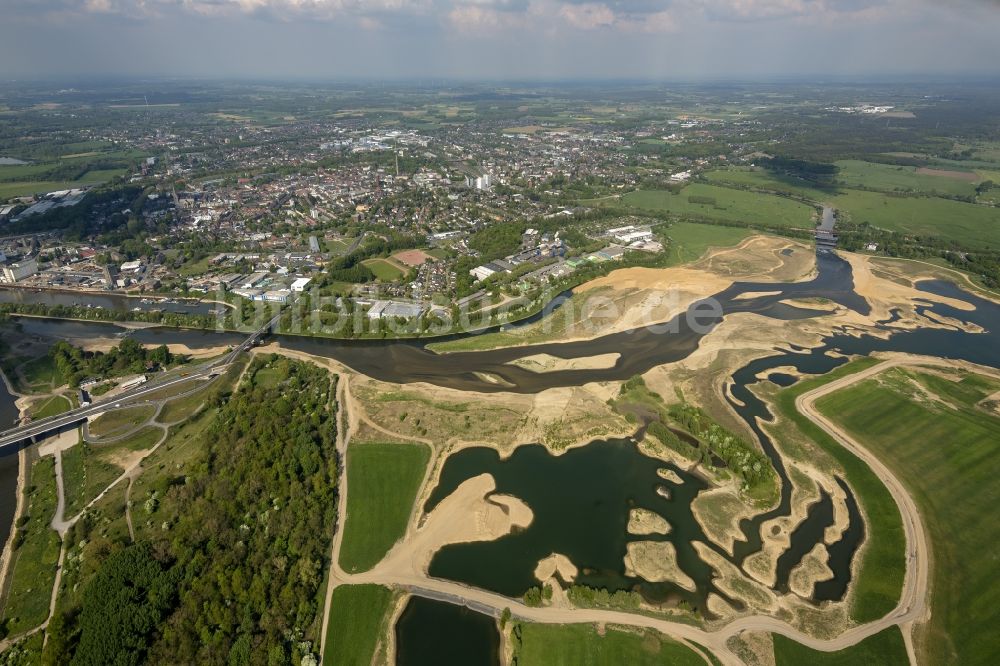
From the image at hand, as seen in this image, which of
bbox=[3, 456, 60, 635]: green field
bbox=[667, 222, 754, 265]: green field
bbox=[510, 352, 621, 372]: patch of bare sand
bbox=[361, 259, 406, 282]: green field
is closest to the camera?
bbox=[3, 456, 60, 635]: green field

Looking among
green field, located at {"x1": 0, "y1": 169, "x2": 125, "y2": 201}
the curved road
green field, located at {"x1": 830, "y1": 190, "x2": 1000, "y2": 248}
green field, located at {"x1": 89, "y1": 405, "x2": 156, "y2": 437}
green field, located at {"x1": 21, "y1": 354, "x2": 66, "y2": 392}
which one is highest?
green field, located at {"x1": 0, "y1": 169, "x2": 125, "y2": 201}

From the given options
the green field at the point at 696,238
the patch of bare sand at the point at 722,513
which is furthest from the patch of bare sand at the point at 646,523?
the green field at the point at 696,238

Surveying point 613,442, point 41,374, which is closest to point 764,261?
point 613,442

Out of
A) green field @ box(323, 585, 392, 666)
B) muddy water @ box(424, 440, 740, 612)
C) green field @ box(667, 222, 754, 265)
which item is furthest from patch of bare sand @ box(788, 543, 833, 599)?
green field @ box(667, 222, 754, 265)

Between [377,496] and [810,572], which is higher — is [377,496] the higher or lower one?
the higher one

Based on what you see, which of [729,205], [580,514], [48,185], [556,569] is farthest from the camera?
[48,185]

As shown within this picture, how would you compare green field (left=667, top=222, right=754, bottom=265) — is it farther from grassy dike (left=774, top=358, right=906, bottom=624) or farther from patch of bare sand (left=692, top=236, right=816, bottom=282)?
grassy dike (left=774, top=358, right=906, bottom=624)

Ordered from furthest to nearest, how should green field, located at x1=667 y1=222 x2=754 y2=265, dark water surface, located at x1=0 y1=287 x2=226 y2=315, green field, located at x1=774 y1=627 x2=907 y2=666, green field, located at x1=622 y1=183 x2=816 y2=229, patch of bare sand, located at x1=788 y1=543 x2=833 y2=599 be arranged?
green field, located at x1=622 y1=183 x2=816 y2=229 → green field, located at x1=667 y1=222 x2=754 y2=265 → dark water surface, located at x1=0 y1=287 x2=226 y2=315 → patch of bare sand, located at x1=788 y1=543 x2=833 y2=599 → green field, located at x1=774 y1=627 x2=907 y2=666

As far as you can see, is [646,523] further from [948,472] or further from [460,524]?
[948,472]

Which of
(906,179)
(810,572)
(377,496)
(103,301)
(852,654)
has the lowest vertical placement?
(852,654)
